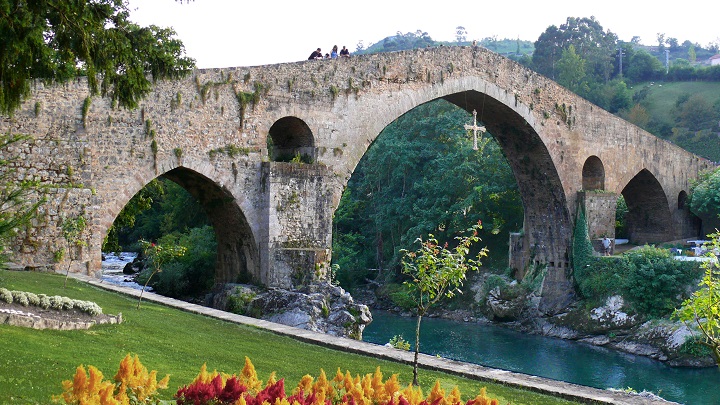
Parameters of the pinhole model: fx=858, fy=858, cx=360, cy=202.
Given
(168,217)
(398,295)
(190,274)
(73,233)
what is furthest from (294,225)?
(168,217)

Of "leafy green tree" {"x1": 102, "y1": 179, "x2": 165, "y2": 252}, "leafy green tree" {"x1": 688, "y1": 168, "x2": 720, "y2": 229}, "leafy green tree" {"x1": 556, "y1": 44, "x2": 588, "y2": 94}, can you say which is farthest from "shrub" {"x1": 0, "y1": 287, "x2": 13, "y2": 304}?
"leafy green tree" {"x1": 556, "y1": 44, "x2": 588, "y2": 94}

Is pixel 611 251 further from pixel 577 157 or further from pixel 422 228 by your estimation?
pixel 422 228

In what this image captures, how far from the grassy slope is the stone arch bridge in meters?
23.1

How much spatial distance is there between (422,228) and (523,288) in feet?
16.8

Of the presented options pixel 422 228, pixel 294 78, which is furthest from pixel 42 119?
pixel 422 228

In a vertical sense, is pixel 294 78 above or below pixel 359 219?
above

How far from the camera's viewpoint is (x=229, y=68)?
1540 centimetres

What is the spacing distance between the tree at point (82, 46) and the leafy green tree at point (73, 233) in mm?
5627

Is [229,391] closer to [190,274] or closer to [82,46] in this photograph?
[82,46]

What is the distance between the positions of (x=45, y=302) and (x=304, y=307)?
6.18m

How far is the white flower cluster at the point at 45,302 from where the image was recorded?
859 centimetres

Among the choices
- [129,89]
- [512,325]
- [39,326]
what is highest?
[129,89]

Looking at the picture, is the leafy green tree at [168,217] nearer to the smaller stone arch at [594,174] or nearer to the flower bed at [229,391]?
the smaller stone arch at [594,174]

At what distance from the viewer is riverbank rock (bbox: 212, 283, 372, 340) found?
567 inches
